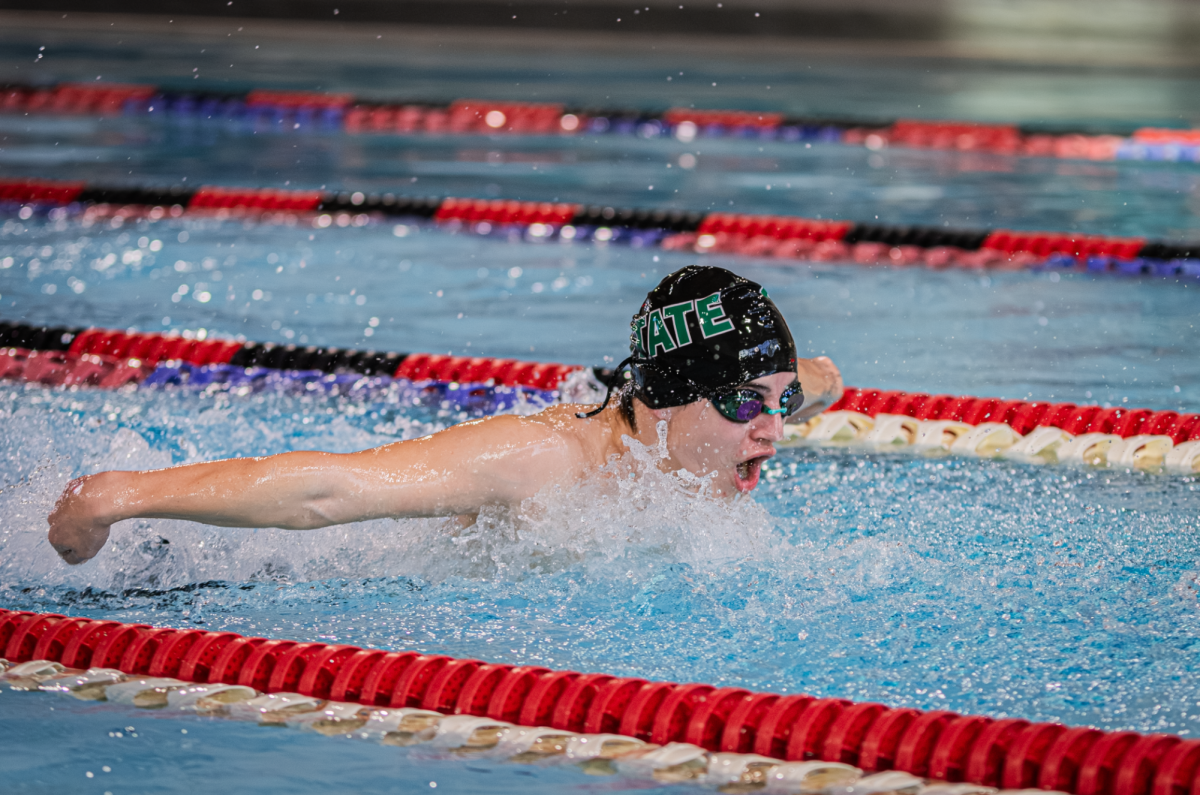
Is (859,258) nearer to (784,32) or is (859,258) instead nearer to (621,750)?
(621,750)

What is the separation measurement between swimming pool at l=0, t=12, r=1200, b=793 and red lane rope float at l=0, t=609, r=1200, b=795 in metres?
0.11

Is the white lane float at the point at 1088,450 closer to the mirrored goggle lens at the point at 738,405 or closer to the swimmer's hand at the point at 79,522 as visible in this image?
the mirrored goggle lens at the point at 738,405

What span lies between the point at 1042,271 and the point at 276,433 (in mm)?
3111

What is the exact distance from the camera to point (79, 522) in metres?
2.17

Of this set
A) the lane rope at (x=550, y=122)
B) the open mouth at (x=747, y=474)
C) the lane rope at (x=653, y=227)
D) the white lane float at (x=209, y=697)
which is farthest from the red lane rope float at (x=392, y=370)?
the lane rope at (x=550, y=122)

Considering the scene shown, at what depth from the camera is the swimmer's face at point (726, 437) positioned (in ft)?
8.00

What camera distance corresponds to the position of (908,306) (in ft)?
16.5

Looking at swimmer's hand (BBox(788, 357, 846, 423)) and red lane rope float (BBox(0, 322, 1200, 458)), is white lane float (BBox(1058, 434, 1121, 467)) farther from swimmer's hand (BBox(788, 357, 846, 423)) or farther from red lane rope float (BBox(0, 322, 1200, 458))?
swimmer's hand (BBox(788, 357, 846, 423))

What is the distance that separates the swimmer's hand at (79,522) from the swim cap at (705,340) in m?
0.93

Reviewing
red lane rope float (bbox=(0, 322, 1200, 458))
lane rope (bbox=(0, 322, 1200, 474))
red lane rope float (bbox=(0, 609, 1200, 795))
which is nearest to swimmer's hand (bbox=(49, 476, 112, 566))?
red lane rope float (bbox=(0, 609, 1200, 795))

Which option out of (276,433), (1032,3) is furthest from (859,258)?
(1032,3)

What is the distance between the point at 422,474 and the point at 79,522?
1.77ft

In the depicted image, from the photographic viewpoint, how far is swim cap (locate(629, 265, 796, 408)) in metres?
2.43

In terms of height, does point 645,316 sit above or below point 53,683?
above
